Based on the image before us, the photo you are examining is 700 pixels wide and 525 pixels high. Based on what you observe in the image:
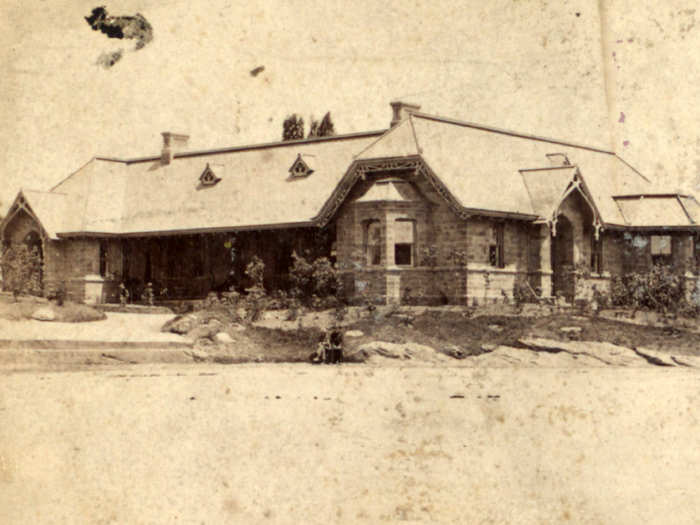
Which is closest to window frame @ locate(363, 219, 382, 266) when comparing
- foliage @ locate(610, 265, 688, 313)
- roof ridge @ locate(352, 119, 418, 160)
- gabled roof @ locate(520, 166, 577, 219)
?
roof ridge @ locate(352, 119, 418, 160)

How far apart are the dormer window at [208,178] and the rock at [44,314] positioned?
900 cm

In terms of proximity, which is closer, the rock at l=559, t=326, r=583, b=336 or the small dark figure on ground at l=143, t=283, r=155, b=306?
the rock at l=559, t=326, r=583, b=336

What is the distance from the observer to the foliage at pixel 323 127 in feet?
61.8

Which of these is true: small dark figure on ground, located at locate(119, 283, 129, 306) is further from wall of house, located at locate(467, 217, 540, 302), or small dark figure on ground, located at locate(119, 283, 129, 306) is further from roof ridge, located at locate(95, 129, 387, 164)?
wall of house, located at locate(467, 217, 540, 302)

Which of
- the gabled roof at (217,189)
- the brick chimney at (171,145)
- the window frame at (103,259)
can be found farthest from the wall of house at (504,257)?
the window frame at (103,259)

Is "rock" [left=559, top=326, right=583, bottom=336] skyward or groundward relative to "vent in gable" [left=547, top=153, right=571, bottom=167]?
groundward

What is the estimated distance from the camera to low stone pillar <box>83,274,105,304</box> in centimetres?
2538

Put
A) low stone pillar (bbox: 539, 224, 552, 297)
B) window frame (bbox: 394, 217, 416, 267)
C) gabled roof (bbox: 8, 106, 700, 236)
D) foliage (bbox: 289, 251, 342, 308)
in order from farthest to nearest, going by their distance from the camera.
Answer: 1. low stone pillar (bbox: 539, 224, 552, 297)
2. window frame (bbox: 394, 217, 416, 267)
3. gabled roof (bbox: 8, 106, 700, 236)
4. foliage (bbox: 289, 251, 342, 308)

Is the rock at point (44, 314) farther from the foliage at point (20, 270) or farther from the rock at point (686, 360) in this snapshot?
the rock at point (686, 360)

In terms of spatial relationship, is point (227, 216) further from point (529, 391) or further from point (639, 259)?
point (529, 391)

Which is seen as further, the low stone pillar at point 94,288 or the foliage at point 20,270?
the low stone pillar at point 94,288

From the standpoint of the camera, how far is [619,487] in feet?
41.3

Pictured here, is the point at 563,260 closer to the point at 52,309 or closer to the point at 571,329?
the point at 571,329

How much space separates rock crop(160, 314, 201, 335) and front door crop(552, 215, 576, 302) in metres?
9.79
